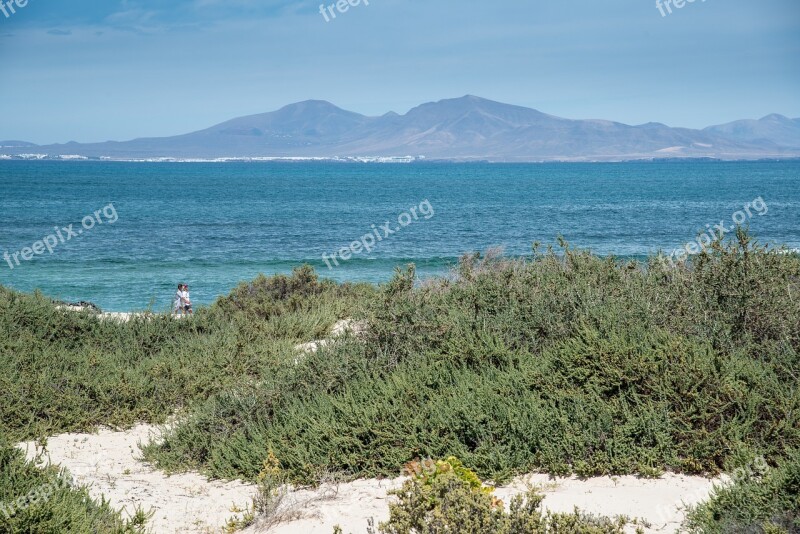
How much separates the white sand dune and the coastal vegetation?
0.64ft

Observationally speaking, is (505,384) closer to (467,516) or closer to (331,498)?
(331,498)

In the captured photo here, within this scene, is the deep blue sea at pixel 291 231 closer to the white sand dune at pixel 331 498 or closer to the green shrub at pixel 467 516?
the white sand dune at pixel 331 498

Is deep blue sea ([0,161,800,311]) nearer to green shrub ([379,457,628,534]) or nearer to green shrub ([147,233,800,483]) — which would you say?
green shrub ([147,233,800,483])

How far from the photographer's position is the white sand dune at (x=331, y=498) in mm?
6875

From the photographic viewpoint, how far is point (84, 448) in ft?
33.4

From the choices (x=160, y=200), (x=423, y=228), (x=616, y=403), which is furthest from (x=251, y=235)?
(x=616, y=403)

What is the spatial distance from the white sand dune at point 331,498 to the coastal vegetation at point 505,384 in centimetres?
19

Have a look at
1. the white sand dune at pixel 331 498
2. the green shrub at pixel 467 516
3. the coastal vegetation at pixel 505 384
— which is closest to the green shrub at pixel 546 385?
the coastal vegetation at pixel 505 384

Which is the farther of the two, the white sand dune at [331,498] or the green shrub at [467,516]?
the white sand dune at [331,498]

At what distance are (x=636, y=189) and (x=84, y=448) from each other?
107m

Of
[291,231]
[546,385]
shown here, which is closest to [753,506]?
[546,385]

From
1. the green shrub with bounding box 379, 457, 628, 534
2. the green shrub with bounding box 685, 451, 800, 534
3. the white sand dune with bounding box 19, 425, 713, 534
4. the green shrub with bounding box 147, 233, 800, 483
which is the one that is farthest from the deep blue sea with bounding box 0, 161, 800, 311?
the green shrub with bounding box 379, 457, 628, 534

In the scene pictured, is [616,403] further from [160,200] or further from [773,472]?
[160,200]

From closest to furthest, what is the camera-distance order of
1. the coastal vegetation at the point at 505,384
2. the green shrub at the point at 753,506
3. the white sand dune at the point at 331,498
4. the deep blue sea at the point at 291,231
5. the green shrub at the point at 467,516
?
the green shrub at the point at 467,516 → the green shrub at the point at 753,506 → the white sand dune at the point at 331,498 → the coastal vegetation at the point at 505,384 → the deep blue sea at the point at 291,231
